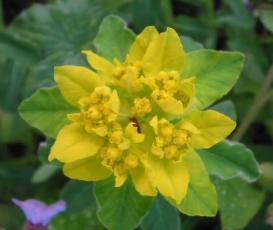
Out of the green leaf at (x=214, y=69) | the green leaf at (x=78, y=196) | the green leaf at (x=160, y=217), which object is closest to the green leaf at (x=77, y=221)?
the green leaf at (x=78, y=196)

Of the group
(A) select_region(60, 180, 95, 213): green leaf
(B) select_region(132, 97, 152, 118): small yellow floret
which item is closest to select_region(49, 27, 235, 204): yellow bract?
(B) select_region(132, 97, 152, 118): small yellow floret

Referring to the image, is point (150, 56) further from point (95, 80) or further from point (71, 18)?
point (71, 18)

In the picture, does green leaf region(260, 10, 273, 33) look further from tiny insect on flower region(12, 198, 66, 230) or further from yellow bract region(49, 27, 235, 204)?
tiny insect on flower region(12, 198, 66, 230)

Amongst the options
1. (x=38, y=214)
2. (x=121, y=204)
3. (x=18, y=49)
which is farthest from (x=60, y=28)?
(x=121, y=204)

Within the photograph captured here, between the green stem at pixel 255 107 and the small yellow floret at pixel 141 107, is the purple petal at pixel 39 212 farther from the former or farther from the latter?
the green stem at pixel 255 107

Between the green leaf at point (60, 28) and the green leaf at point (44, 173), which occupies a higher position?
the green leaf at point (60, 28)

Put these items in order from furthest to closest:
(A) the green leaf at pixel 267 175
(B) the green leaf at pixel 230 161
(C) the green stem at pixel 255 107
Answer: (C) the green stem at pixel 255 107, (A) the green leaf at pixel 267 175, (B) the green leaf at pixel 230 161
